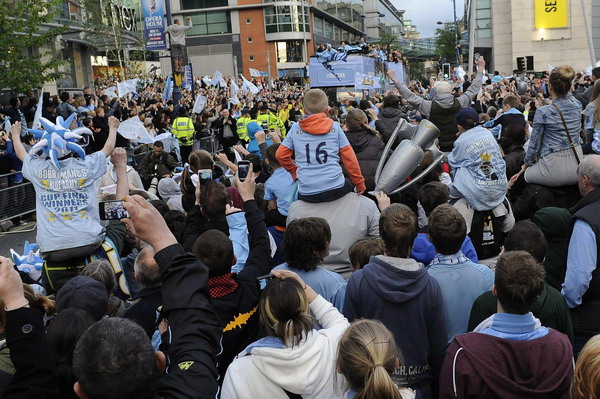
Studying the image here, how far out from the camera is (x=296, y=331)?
3.08 metres

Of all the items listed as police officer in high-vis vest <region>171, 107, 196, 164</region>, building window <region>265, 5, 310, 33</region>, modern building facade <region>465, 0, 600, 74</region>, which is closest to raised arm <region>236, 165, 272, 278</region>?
police officer in high-vis vest <region>171, 107, 196, 164</region>

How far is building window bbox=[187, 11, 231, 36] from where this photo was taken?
7838cm

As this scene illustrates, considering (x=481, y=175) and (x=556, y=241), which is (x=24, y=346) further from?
(x=481, y=175)

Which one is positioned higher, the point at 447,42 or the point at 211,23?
the point at 211,23

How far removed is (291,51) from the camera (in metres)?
79.9

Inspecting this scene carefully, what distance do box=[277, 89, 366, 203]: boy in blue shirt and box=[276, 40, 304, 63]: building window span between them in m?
75.2

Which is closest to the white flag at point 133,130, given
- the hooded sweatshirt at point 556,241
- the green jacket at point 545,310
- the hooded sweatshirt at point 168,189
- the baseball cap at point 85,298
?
the hooded sweatshirt at point 168,189

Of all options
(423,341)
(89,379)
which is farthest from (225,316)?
(89,379)

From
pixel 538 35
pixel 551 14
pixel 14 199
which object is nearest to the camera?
pixel 14 199

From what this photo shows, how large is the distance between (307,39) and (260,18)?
679 centimetres

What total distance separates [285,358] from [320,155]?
9.55ft

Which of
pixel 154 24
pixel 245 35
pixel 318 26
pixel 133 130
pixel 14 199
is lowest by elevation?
pixel 14 199

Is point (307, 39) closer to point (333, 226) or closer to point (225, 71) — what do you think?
point (225, 71)

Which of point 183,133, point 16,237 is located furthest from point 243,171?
point 183,133
